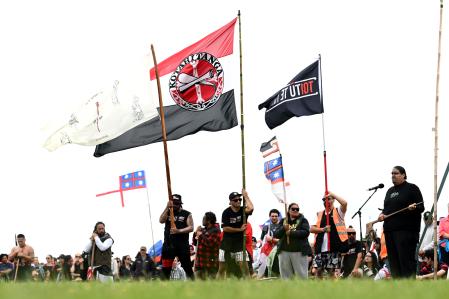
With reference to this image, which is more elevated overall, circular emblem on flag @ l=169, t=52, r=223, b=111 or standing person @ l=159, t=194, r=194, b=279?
circular emblem on flag @ l=169, t=52, r=223, b=111

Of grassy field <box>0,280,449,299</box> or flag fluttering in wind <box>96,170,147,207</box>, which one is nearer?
grassy field <box>0,280,449,299</box>

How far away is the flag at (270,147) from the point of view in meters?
22.2

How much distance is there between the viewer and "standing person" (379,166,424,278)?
57.9ft

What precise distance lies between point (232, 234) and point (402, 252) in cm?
423

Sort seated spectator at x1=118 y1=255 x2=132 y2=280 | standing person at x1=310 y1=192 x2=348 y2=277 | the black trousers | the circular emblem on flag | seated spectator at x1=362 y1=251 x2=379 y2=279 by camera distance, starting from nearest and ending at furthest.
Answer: the black trousers
standing person at x1=310 y1=192 x2=348 y2=277
the circular emblem on flag
seated spectator at x1=362 y1=251 x2=379 y2=279
seated spectator at x1=118 y1=255 x2=132 y2=280

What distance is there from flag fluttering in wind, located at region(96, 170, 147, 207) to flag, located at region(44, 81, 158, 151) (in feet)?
41.4

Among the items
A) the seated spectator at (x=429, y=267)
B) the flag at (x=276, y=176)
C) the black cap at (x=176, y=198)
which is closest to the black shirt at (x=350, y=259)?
the seated spectator at (x=429, y=267)

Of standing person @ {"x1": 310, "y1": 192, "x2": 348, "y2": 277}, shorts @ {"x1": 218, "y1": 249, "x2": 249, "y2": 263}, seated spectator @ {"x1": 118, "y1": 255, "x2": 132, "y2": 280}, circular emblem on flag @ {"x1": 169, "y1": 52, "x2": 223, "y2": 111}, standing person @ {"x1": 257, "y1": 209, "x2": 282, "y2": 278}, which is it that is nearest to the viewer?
shorts @ {"x1": 218, "y1": 249, "x2": 249, "y2": 263}

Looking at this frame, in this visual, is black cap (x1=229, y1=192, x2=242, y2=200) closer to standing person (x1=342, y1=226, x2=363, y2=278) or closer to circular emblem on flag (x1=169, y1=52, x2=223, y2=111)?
circular emblem on flag (x1=169, y1=52, x2=223, y2=111)

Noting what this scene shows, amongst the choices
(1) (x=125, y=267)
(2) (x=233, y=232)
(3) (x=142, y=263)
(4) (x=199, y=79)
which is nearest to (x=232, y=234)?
(2) (x=233, y=232)

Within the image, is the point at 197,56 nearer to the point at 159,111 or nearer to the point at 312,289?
the point at 159,111

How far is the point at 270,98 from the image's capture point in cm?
2241

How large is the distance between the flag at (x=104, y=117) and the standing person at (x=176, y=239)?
167cm

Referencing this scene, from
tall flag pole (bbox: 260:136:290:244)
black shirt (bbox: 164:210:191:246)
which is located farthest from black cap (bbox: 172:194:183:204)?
tall flag pole (bbox: 260:136:290:244)
